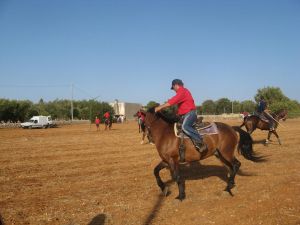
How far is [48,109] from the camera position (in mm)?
96625

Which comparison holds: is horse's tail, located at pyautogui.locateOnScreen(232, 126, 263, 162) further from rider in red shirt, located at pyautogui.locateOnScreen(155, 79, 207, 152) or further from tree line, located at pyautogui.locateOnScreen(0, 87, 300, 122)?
tree line, located at pyautogui.locateOnScreen(0, 87, 300, 122)

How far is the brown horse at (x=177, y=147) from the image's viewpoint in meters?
8.45

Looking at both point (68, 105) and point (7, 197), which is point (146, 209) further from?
point (68, 105)

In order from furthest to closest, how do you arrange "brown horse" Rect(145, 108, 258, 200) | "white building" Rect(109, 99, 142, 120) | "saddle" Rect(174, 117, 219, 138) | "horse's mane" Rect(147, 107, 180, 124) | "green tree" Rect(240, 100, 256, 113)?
"white building" Rect(109, 99, 142, 120), "green tree" Rect(240, 100, 256, 113), "horse's mane" Rect(147, 107, 180, 124), "saddle" Rect(174, 117, 219, 138), "brown horse" Rect(145, 108, 258, 200)

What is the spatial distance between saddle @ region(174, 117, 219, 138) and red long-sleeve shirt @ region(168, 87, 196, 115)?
317 mm

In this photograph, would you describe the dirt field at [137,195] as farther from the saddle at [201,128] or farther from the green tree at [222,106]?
the green tree at [222,106]

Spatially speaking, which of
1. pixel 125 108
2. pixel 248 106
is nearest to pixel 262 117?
pixel 125 108

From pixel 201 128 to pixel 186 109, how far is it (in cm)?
67

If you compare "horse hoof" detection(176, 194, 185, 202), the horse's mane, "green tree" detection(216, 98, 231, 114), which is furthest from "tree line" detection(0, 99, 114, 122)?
"green tree" detection(216, 98, 231, 114)

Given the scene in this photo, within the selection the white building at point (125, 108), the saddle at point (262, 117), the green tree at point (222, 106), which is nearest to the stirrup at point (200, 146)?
the saddle at point (262, 117)

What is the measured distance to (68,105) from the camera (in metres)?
105

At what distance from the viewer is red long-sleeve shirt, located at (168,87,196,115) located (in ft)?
28.0

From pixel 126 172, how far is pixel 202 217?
5.65 m

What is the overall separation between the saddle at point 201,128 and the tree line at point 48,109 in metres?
41.7
